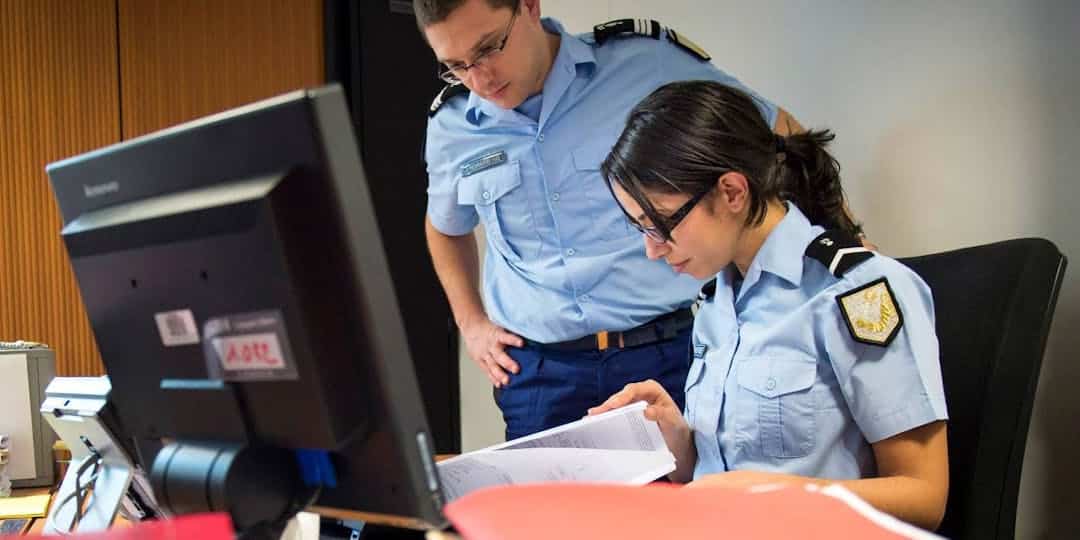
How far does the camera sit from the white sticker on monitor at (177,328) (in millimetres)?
799

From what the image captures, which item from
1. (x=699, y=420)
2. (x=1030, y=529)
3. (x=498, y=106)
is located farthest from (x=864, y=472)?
(x=498, y=106)

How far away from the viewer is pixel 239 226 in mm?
723

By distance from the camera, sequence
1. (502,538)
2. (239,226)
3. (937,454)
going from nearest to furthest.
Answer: (502,538) < (239,226) < (937,454)

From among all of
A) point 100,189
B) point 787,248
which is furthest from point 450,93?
point 100,189

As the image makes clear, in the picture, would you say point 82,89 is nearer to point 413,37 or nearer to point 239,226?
point 413,37

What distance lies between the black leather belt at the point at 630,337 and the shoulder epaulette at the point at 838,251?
0.55 metres

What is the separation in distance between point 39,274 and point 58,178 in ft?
9.17

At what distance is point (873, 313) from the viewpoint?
44.9 inches

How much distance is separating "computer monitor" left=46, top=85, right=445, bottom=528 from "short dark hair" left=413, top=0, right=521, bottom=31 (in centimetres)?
83

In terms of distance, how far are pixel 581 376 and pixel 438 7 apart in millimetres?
734

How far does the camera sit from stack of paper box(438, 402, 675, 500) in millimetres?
1138

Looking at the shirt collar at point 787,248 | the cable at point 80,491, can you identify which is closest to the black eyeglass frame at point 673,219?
the shirt collar at point 787,248

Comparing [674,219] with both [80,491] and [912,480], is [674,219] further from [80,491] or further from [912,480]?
[80,491]

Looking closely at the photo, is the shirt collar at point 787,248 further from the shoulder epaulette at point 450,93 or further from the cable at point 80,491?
the cable at point 80,491
